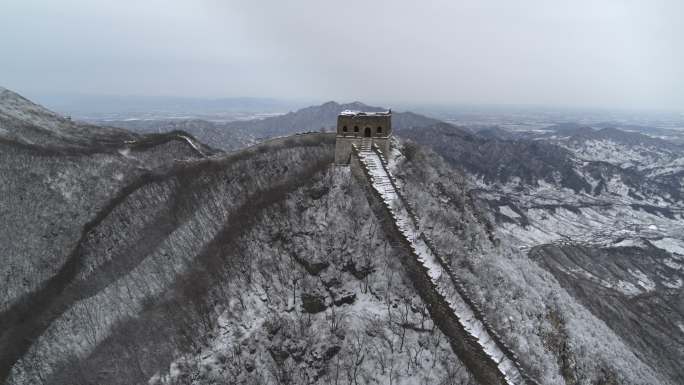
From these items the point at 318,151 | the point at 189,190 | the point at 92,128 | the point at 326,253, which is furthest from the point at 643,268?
the point at 92,128

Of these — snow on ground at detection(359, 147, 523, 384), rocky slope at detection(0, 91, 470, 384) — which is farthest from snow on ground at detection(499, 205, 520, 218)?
snow on ground at detection(359, 147, 523, 384)

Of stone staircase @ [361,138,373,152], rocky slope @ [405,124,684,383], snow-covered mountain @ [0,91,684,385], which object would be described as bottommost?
rocky slope @ [405,124,684,383]

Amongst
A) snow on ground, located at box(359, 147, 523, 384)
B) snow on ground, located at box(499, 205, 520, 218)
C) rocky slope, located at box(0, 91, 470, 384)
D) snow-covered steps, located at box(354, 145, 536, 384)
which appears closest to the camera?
snow-covered steps, located at box(354, 145, 536, 384)

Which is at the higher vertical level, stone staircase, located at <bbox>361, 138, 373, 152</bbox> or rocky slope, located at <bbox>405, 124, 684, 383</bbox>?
stone staircase, located at <bbox>361, 138, 373, 152</bbox>

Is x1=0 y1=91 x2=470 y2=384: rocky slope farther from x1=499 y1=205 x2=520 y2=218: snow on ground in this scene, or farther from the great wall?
x1=499 y1=205 x2=520 y2=218: snow on ground

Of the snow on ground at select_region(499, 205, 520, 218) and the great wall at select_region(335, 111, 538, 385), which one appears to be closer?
the great wall at select_region(335, 111, 538, 385)

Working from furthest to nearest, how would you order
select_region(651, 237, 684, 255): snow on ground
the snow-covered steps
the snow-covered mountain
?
select_region(651, 237, 684, 255): snow on ground, the snow-covered mountain, the snow-covered steps

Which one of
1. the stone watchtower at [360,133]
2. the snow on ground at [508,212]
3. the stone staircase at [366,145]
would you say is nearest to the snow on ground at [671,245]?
the snow on ground at [508,212]
